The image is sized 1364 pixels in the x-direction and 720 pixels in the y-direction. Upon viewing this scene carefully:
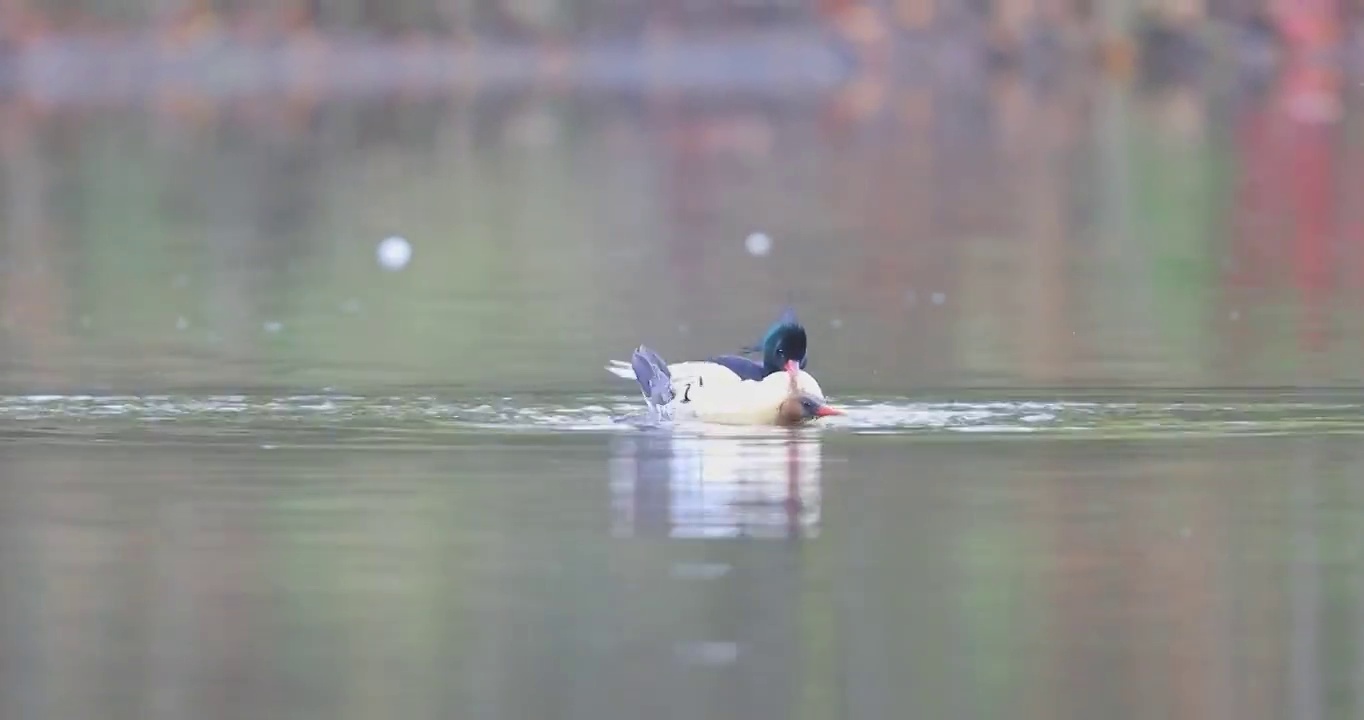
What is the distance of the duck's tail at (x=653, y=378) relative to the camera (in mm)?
13688

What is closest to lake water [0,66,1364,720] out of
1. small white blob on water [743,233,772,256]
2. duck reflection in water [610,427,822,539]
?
duck reflection in water [610,427,822,539]

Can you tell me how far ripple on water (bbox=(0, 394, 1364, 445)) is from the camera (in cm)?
1344

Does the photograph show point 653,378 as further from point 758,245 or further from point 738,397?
point 758,245

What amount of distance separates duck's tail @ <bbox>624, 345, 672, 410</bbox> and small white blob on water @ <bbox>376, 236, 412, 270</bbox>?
983cm

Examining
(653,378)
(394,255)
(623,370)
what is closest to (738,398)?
(653,378)

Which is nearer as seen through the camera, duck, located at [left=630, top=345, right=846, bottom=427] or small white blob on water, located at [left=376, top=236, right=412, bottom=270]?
duck, located at [left=630, top=345, right=846, bottom=427]

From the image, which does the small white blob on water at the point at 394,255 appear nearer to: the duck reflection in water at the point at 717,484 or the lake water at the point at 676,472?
the lake water at the point at 676,472

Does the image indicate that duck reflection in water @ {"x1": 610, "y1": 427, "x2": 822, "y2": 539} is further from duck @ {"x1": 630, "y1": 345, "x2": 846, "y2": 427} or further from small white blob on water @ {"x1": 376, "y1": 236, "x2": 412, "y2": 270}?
small white blob on water @ {"x1": 376, "y1": 236, "x2": 412, "y2": 270}

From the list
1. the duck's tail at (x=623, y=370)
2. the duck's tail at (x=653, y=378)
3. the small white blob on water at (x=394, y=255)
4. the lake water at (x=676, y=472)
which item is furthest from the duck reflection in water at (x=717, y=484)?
the small white blob on water at (x=394, y=255)

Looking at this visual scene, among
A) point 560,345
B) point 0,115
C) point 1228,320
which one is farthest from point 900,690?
point 0,115

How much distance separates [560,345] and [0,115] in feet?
114

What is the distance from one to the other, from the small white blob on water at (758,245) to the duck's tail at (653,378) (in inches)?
428

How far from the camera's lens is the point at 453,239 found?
26.4 metres

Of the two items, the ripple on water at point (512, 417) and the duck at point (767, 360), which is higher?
the duck at point (767, 360)
